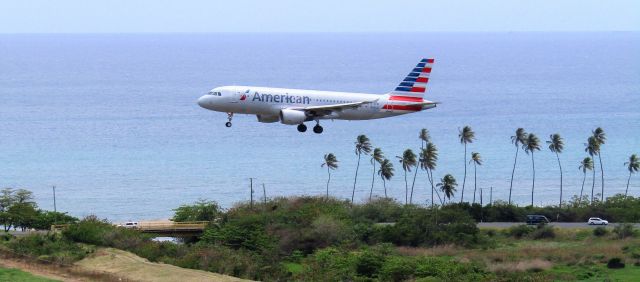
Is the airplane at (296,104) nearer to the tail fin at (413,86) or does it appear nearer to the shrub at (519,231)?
the tail fin at (413,86)

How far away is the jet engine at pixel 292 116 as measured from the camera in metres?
69.4

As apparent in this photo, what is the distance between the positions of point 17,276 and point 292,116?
27.4 metres

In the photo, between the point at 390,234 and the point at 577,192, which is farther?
the point at 577,192

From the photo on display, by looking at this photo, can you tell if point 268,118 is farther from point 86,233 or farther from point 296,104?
point 86,233

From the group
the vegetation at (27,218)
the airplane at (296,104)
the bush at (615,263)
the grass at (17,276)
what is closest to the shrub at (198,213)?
the vegetation at (27,218)

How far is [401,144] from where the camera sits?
16762cm

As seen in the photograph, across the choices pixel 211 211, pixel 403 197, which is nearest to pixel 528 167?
pixel 403 197

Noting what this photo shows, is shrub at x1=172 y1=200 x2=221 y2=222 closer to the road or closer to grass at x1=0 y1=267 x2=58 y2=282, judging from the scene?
the road

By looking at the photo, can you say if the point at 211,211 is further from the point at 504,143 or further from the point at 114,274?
the point at 504,143

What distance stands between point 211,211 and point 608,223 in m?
29.9

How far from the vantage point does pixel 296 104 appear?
7075 centimetres

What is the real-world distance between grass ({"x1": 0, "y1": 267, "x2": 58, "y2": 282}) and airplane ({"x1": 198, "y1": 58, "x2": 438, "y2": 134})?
80.2 ft

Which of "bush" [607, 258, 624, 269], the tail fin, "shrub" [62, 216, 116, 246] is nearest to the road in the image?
the tail fin

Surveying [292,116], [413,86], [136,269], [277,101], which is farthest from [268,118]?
[136,269]
